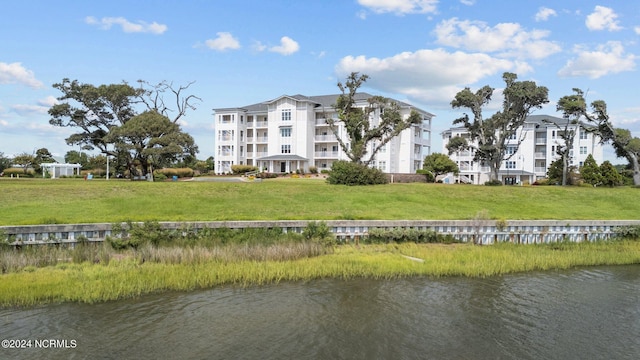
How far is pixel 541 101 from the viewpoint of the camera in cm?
4362

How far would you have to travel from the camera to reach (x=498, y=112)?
45562mm

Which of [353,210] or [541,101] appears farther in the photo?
[541,101]

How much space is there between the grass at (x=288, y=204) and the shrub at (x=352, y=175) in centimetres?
265

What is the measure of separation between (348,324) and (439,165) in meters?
51.5

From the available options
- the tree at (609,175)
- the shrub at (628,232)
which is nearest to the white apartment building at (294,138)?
the tree at (609,175)

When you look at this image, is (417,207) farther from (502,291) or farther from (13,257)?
(13,257)

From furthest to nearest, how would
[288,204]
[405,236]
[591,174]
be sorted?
[591,174], [288,204], [405,236]

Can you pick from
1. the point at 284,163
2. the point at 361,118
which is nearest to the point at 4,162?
the point at 284,163

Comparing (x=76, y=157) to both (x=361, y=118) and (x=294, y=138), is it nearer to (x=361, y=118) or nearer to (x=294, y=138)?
(x=294, y=138)

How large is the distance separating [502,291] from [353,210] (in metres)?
11.1

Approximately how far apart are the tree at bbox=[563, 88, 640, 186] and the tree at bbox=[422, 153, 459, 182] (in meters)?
17.1

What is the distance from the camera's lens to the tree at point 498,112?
43.0 metres

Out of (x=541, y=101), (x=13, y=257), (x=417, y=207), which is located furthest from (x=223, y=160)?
(x=13, y=257)

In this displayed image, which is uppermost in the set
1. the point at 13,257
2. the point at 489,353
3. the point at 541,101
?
the point at 541,101
